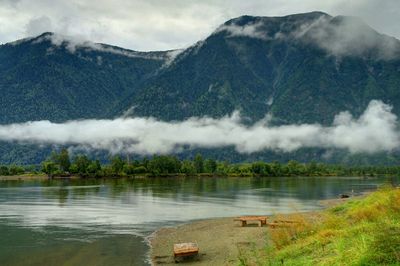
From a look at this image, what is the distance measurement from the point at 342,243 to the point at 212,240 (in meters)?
19.4

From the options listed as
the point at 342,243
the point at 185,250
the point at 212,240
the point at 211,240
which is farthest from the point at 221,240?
the point at 342,243

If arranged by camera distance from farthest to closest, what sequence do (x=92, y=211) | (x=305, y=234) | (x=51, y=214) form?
1. (x=92, y=211)
2. (x=51, y=214)
3. (x=305, y=234)

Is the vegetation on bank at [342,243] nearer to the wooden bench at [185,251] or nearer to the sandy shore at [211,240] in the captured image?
the sandy shore at [211,240]

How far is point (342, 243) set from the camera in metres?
21.6

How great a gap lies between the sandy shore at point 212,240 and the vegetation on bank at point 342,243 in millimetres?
2544

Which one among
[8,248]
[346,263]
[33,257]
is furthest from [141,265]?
[346,263]

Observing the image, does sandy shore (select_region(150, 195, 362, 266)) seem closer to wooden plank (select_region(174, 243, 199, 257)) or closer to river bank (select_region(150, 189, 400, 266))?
river bank (select_region(150, 189, 400, 266))

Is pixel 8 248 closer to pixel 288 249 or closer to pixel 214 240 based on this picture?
pixel 214 240

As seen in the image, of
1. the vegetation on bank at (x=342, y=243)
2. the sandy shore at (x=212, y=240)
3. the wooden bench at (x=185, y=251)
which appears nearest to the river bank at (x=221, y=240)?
the sandy shore at (x=212, y=240)

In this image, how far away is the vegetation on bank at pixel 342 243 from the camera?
57.4 feet

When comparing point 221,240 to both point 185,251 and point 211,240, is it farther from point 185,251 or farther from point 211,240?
point 185,251

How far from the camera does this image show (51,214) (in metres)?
60.7

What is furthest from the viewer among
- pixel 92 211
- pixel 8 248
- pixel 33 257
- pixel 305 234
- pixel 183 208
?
pixel 183 208

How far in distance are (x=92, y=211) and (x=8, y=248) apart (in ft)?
93.5
